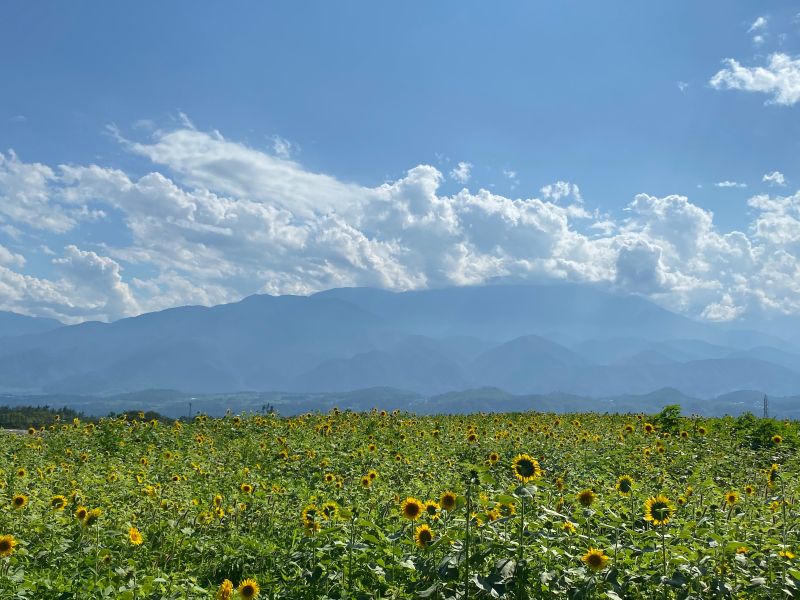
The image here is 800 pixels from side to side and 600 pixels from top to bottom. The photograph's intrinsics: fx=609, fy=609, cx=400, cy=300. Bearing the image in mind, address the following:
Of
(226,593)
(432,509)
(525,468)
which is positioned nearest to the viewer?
(226,593)

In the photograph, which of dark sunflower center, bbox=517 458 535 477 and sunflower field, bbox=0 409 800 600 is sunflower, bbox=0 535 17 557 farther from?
dark sunflower center, bbox=517 458 535 477

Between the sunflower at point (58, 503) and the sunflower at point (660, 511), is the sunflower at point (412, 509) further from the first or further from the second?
the sunflower at point (58, 503)

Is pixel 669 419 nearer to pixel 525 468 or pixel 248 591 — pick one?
pixel 525 468

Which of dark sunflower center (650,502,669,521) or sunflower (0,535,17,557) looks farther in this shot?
sunflower (0,535,17,557)

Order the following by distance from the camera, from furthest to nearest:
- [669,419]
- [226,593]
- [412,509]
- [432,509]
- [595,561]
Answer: [669,419]
[432,509]
[412,509]
[226,593]
[595,561]

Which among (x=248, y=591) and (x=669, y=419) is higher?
(x=669, y=419)

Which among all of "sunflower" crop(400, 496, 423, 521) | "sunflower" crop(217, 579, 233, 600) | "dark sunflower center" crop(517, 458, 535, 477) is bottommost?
"sunflower" crop(217, 579, 233, 600)

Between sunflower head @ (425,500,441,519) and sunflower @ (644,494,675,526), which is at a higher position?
sunflower @ (644,494,675,526)

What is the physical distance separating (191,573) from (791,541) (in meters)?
6.79

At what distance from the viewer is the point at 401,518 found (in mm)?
8023

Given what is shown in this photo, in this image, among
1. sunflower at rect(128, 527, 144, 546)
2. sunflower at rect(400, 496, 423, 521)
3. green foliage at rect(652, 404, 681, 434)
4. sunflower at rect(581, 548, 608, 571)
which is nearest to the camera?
sunflower at rect(581, 548, 608, 571)

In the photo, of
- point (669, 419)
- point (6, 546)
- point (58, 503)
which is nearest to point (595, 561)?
point (6, 546)

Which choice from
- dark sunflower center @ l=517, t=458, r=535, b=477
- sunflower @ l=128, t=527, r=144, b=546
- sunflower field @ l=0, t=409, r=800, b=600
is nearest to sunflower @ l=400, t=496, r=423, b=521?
sunflower field @ l=0, t=409, r=800, b=600

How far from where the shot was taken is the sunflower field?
18.4 feet
